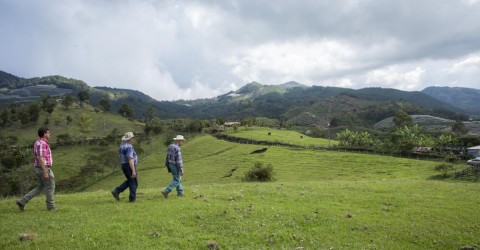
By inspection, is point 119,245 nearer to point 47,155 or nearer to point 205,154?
point 47,155

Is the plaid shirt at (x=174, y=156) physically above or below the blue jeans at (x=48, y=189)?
above

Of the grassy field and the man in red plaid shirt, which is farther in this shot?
the man in red plaid shirt

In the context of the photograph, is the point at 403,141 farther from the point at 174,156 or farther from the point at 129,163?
the point at 129,163

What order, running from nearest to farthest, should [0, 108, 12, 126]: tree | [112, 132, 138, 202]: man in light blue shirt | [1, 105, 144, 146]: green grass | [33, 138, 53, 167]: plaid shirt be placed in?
[33, 138, 53, 167]: plaid shirt → [112, 132, 138, 202]: man in light blue shirt → [1, 105, 144, 146]: green grass → [0, 108, 12, 126]: tree

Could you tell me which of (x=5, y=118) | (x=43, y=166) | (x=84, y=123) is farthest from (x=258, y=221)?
(x=5, y=118)

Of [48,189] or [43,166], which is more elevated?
[43,166]

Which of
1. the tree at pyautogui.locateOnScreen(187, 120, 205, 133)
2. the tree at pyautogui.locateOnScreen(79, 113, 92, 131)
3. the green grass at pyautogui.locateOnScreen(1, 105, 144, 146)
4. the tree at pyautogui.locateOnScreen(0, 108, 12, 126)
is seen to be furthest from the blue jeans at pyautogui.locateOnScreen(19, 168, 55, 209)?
the tree at pyautogui.locateOnScreen(0, 108, 12, 126)

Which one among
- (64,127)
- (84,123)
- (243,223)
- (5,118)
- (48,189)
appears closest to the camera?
(243,223)

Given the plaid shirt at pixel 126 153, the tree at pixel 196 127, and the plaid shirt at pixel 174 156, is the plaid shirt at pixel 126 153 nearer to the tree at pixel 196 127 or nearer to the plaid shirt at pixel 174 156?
the plaid shirt at pixel 174 156

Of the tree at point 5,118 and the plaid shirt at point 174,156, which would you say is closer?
the plaid shirt at point 174,156

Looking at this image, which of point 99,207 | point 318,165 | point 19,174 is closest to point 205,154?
point 318,165

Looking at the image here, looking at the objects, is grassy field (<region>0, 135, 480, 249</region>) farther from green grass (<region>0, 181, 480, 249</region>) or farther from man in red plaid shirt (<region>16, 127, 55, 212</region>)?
man in red plaid shirt (<region>16, 127, 55, 212</region>)

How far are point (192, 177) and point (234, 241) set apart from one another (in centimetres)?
6545

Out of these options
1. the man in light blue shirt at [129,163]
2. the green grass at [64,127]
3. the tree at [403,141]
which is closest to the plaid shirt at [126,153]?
the man in light blue shirt at [129,163]
